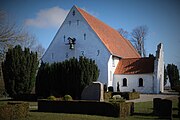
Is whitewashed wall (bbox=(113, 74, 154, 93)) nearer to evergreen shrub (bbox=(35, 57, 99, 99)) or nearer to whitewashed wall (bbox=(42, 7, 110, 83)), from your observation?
whitewashed wall (bbox=(42, 7, 110, 83))

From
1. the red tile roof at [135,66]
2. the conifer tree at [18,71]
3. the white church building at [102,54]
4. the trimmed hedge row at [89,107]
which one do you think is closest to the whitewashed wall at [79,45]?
the white church building at [102,54]

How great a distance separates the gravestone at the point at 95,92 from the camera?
733 inches

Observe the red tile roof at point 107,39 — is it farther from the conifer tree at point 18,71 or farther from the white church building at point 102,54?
the conifer tree at point 18,71

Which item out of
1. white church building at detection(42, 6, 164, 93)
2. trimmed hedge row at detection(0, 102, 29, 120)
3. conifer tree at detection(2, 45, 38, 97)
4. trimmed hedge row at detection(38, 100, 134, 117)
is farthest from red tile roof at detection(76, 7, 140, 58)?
trimmed hedge row at detection(0, 102, 29, 120)

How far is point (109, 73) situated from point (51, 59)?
31.8 feet

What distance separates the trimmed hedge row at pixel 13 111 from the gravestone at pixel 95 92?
6154 millimetres

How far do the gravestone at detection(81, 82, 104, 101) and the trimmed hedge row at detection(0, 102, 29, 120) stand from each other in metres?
6.15

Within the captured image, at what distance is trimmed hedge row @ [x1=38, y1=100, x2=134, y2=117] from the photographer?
14852 mm

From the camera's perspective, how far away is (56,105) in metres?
17.0

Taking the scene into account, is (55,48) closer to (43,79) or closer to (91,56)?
(91,56)

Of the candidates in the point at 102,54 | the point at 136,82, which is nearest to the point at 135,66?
the point at 136,82

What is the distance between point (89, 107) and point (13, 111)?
5.10 metres

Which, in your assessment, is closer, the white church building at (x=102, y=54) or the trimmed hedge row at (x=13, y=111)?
the trimmed hedge row at (x=13, y=111)

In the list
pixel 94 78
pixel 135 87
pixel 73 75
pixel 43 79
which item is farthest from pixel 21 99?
pixel 135 87
